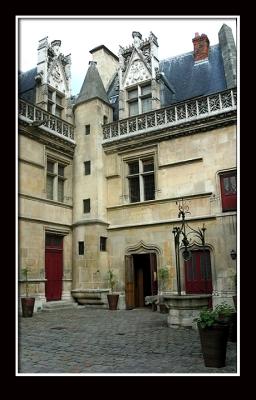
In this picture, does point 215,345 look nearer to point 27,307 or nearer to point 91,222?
point 27,307

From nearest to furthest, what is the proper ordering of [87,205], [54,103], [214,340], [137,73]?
[214,340] < [87,205] < [54,103] < [137,73]

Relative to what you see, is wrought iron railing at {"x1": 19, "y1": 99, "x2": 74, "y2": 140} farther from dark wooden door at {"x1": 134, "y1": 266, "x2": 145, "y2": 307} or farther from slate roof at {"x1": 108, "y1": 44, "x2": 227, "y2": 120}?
dark wooden door at {"x1": 134, "y1": 266, "x2": 145, "y2": 307}

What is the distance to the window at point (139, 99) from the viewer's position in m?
15.3

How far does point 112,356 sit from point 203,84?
469 inches

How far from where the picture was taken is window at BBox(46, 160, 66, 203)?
46.4 ft

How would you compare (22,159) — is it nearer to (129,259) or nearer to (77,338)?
(129,259)

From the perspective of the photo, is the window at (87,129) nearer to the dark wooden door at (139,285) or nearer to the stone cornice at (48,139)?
the stone cornice at (48,139)

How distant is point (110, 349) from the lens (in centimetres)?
604

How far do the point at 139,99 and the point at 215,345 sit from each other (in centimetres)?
1206

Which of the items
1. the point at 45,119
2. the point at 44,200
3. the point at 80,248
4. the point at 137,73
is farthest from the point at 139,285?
the point at 137,73

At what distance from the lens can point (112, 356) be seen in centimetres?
555

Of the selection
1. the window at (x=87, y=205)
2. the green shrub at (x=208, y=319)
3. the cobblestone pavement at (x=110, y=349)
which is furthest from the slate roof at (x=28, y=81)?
the green shrub at (x=208, y=319)

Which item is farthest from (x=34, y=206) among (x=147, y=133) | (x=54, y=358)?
(x=54, y=358)

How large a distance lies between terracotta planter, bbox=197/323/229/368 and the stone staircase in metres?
8.42
